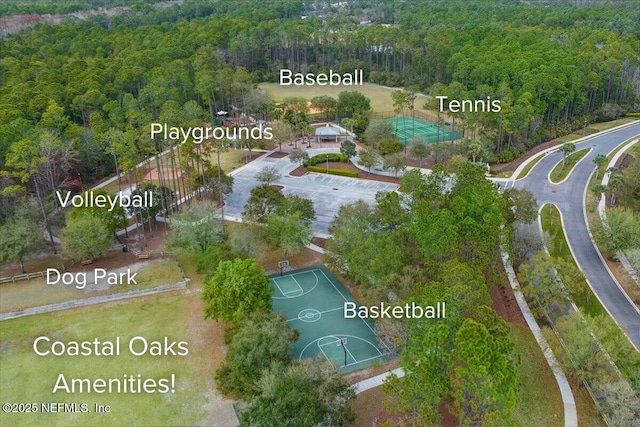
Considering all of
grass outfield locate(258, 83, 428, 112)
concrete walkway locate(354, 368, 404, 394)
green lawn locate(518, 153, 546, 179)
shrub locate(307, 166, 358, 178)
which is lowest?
concrete walkway locate(354, 368, 404, 394)

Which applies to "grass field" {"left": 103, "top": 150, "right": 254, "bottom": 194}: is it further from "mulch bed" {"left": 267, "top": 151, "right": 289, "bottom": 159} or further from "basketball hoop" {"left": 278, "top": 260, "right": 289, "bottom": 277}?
"basketball hoop" {"left": 278, "top": 260, "right": 289, "bottom": 277}

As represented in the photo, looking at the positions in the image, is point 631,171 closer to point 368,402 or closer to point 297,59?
point 368,402

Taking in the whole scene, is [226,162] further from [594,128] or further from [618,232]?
[594,128]

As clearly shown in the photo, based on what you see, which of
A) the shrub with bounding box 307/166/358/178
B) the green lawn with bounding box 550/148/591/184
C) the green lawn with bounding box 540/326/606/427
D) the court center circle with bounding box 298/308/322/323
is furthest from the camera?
the shrub with bounding box 307/166/358/178

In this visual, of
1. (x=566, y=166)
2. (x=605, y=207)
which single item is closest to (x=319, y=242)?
(x=605, y=207)

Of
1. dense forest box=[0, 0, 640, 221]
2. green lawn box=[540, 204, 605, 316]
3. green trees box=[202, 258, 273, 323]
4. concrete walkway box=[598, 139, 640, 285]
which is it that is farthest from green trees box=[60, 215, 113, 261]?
concrete walkway box=[598, 139, 640, 285]

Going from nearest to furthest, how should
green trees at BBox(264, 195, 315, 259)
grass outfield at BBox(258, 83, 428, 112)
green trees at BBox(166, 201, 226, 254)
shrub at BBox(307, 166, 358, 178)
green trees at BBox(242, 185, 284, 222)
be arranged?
green trees at BBox(166, 201, 226, 254) → green trees at BBox(264, 195, 315, 259) → green trees at BBox(242, 185, 284, 222) → shrub at BBox(307, 166, 358, 178) → grass outfield at BBox(258, 83, 428, 112)
